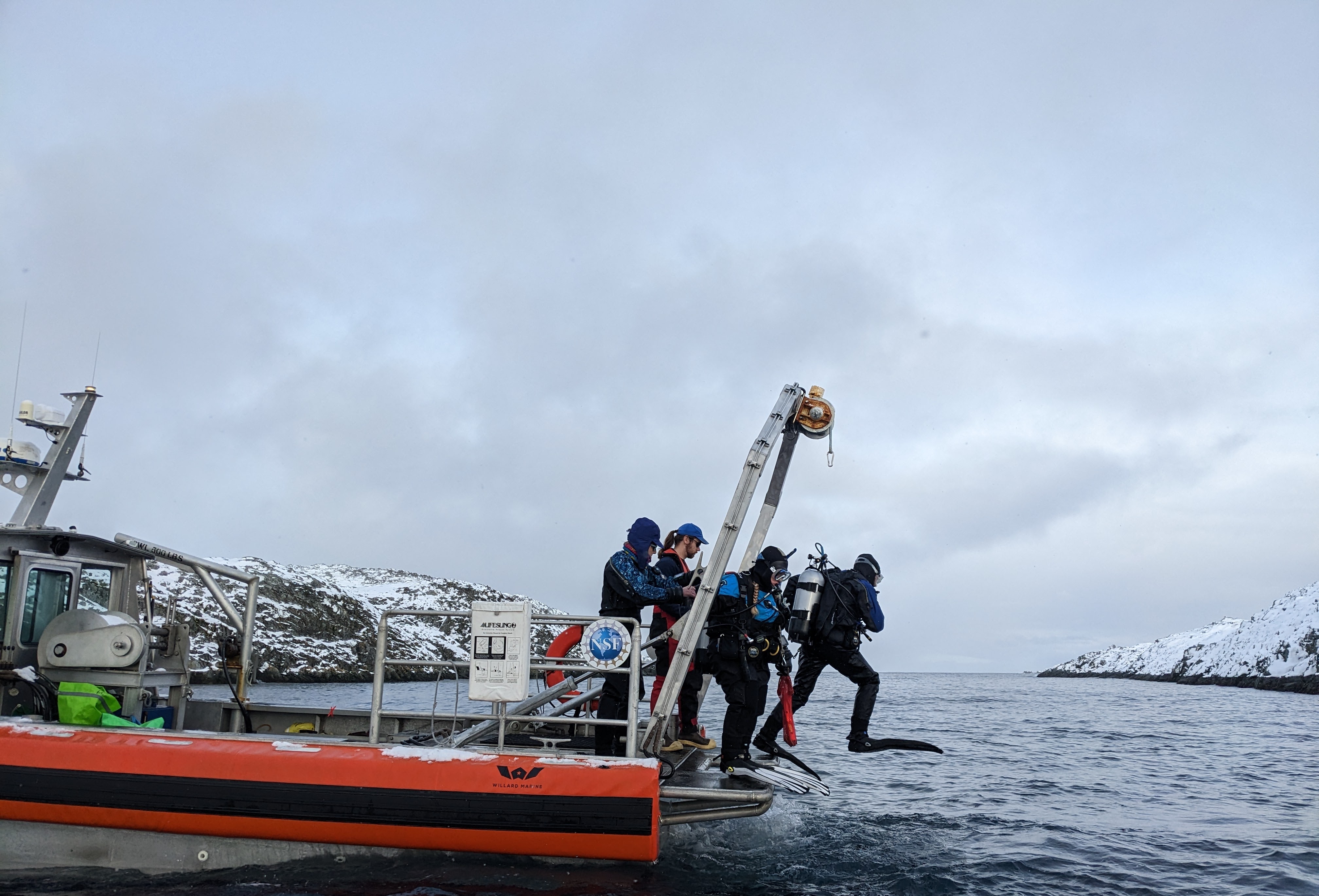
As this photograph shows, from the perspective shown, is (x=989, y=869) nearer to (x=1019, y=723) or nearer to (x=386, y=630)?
(x=386, y=630)

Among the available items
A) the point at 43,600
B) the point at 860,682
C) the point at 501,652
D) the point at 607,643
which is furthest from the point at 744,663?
the point at 43,600

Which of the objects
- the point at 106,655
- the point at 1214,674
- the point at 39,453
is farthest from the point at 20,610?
the point at 1214,674

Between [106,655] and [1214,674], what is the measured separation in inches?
3704

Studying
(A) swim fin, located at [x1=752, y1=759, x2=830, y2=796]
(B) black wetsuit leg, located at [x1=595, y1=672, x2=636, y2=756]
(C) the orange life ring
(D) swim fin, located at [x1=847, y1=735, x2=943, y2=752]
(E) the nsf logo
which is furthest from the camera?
(D) swim fin, located at [x1=847, y1=735, x2=943, y2=752]

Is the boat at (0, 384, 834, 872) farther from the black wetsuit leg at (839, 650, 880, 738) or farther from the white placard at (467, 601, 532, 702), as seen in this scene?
the black wetsuit leg at (839, 650, 880, 738)

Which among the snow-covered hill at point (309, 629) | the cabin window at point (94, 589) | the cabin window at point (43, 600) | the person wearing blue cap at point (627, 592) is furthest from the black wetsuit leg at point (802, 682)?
the snow-covered hill at point (309, 629)

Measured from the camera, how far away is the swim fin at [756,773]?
23.5 feet

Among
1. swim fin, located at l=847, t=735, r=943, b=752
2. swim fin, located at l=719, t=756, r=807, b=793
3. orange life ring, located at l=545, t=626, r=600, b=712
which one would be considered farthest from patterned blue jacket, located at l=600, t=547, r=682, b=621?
swim fin, located at l=847, t=735, r=943, b=752

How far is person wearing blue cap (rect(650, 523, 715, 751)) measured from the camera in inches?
325

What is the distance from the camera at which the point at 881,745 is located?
8.16m

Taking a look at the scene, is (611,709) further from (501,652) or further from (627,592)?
(501,652)

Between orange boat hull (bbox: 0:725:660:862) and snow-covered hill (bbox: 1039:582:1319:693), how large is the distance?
70.5m

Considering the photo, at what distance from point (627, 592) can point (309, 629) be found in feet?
271

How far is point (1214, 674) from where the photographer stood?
79.4 m
